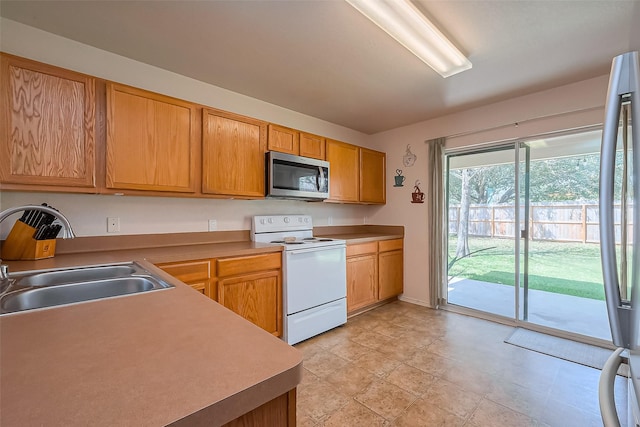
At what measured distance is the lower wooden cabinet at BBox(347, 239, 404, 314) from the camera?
323 cm

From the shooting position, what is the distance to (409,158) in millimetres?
3861

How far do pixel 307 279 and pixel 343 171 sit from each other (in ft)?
4.93

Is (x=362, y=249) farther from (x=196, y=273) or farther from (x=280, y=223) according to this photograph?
(x=196, y=273)

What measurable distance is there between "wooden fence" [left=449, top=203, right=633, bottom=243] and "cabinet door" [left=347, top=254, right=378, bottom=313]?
48.1 inches

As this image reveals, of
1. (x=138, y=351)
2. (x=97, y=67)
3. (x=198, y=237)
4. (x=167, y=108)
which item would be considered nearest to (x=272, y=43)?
(x=167, y=108)

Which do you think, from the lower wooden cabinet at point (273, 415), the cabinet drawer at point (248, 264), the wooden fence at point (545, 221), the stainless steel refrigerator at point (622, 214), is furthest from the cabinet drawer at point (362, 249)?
the lower wooden cabinet at point (273, 415)

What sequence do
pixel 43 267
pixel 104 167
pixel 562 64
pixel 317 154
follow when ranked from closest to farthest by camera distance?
pixel 43 267
pixel 104 167
pixel 562 64
pixel 317 154

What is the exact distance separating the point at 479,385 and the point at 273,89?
3.02 m

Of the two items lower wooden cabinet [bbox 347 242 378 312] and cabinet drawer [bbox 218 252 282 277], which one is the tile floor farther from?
cabinet drawer [bbox 218 252 282 277]

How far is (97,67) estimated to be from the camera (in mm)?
2092

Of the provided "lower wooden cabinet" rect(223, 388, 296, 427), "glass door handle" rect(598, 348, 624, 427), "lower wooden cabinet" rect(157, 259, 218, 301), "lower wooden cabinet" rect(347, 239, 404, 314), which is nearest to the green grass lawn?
A: "lower wooden cabinet" rect(347, 239, 404, 314)

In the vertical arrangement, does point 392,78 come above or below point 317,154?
above

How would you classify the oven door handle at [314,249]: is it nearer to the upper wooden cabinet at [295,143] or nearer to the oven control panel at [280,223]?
the oven control panel at [280,223]

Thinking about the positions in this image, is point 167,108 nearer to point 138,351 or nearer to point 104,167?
point 104,167
